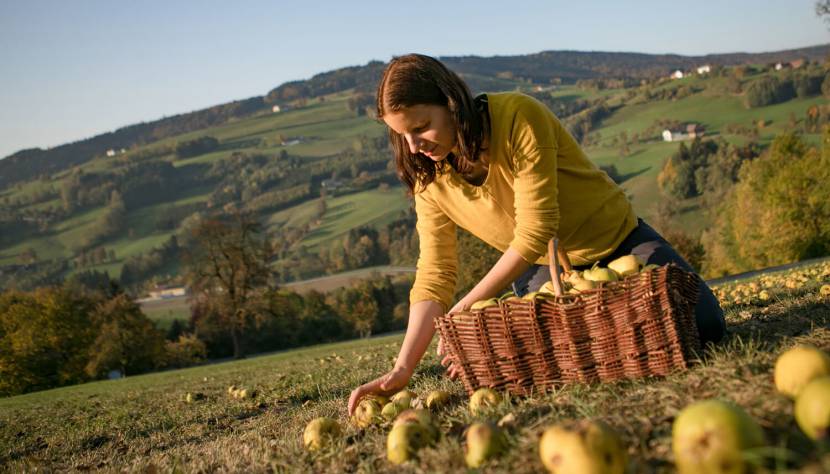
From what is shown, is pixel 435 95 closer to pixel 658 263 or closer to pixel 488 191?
pixel 488 191

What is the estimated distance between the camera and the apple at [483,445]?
279cm

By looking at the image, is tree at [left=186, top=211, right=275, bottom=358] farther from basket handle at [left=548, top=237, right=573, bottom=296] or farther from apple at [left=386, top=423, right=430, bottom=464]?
apple at [left=386, top=423, right=430, bottom=464]

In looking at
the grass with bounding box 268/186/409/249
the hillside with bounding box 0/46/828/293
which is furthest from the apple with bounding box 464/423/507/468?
the grass with bounding box 268/186/409/249

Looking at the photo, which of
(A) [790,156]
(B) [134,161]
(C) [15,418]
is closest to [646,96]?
(A) [790,156]

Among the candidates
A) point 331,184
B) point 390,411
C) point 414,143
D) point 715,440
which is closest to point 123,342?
point 390,411

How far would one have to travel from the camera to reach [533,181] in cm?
452

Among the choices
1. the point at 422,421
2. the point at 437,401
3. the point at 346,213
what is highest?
the point at 422,421

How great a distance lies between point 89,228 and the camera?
144 meters

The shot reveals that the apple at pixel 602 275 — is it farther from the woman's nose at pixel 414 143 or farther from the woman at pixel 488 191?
the woman's nose at pixel 414 143

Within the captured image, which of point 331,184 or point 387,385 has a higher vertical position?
point 387,385

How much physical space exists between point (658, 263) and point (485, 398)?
2.06 metres

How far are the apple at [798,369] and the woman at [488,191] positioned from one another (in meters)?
1.67

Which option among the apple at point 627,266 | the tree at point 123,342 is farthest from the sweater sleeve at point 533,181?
the tree at point 123,342

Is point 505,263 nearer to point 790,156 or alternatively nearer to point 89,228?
point 790,156
